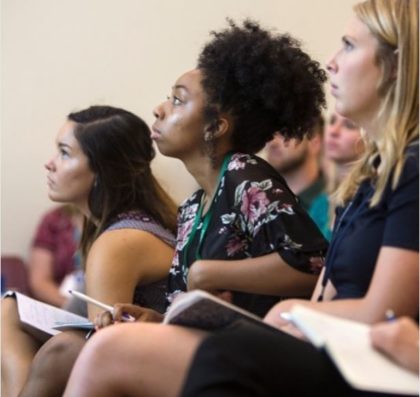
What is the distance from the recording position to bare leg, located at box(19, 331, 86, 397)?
75.4 inches

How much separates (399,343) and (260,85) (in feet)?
3.29

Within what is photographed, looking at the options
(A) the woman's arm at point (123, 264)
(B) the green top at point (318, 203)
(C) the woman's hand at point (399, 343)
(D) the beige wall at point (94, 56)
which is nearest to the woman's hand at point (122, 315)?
(A) the woman's arm at point (123, 264)

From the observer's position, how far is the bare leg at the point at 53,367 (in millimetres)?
1915

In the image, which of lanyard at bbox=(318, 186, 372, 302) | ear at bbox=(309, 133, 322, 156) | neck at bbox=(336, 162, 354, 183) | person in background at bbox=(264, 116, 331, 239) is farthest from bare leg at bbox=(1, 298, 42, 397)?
ear at bbox=(309, 133, 322, 156)

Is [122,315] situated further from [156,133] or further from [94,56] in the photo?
[94,56]

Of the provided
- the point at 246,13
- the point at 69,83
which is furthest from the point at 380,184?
the point at 69,83

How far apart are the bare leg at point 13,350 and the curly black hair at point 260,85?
71cm

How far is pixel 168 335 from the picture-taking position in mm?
1392

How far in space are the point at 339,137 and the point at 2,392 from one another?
5.91 feet

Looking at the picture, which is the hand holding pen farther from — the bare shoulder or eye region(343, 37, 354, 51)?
eye region(343, 37, 354, 51)

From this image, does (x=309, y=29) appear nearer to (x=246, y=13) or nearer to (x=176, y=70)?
(x=246, y=13)

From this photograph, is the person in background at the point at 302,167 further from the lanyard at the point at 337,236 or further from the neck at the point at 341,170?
the lanyard at the point at 337,236

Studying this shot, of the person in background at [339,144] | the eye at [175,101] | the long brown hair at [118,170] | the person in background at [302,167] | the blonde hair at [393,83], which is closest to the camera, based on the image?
the blonde hair at [393,83]

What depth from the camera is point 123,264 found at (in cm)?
221
